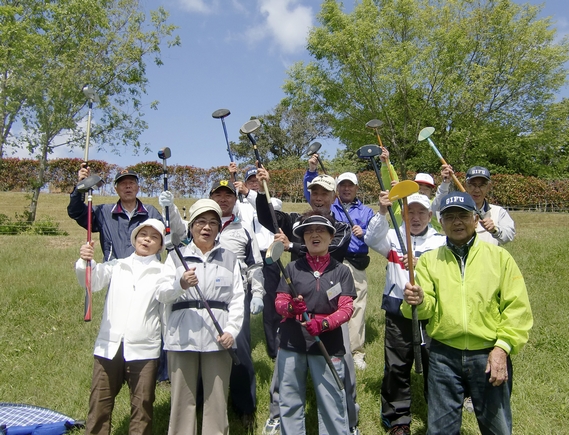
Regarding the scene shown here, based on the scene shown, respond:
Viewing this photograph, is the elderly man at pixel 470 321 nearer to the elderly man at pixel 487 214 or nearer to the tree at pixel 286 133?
the elderly man at pixel 487 214

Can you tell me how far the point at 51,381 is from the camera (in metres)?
5.31

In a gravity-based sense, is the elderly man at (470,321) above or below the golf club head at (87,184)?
below

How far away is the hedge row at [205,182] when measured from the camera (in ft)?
72.3

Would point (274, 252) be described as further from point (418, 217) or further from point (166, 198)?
point (418, 217)

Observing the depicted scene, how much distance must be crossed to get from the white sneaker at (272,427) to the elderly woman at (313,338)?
1.97ft

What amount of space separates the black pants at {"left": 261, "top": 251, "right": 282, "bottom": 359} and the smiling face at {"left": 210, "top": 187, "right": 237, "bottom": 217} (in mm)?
1086

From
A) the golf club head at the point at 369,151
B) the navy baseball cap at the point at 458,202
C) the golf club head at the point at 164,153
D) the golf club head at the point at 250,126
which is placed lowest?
the navy baseball cap at the point at 458,202

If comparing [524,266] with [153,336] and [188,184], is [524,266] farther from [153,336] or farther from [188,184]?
[188,184]

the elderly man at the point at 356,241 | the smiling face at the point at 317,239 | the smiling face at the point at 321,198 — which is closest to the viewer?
the smiling face at the point at 317,239

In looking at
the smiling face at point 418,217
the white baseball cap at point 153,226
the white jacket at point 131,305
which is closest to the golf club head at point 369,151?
the smiling face at point 418,217

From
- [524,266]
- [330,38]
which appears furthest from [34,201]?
[524,266]

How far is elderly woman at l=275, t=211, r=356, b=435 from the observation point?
11.7ft

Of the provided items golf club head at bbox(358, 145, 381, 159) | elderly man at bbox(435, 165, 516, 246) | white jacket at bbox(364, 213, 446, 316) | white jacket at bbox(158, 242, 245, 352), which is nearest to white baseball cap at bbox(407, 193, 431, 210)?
white jacket at bbox(364, 213, 446, 316)

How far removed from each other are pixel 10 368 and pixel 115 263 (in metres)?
2.83
